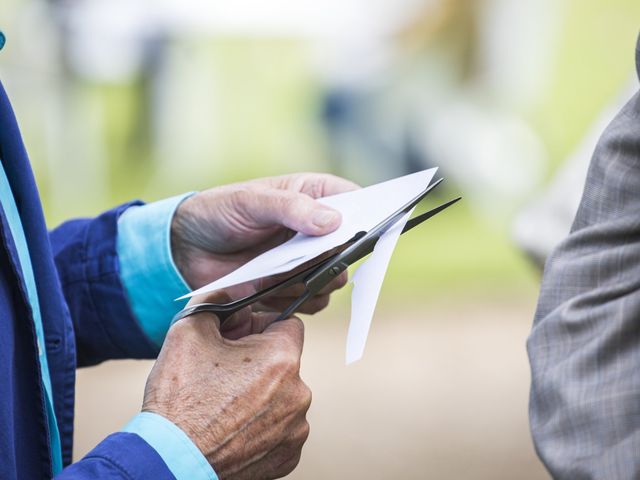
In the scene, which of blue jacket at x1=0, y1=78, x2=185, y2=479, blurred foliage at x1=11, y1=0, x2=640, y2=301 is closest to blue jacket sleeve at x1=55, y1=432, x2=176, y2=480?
blue jacket at x1=0, y1=78, x2=185, y2=479

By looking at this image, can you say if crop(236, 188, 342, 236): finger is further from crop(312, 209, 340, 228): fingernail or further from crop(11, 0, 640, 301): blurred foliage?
crop(11, 0, 640, 301): blurred foliage

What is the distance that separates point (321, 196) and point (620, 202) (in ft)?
1.46

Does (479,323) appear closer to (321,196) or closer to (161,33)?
(161,33)

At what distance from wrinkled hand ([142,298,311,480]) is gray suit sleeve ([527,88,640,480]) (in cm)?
25

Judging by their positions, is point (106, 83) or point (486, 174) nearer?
point (106, 83)

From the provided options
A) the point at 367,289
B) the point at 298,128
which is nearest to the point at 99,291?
the point at 367,289

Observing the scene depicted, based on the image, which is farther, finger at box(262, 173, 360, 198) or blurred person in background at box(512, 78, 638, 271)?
blurred person in background at box(512, 78, 638, 271)

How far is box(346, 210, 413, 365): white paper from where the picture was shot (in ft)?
2.06

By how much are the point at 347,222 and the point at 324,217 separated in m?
0.02

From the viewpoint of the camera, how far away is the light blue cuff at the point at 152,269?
93 centimetres

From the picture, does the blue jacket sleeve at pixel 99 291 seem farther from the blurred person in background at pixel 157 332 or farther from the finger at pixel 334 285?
the finger at pixel 334 285

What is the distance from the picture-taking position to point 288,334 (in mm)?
739

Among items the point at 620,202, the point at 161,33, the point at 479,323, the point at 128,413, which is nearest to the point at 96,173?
the point at 161,33

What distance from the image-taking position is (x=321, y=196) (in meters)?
0.93
